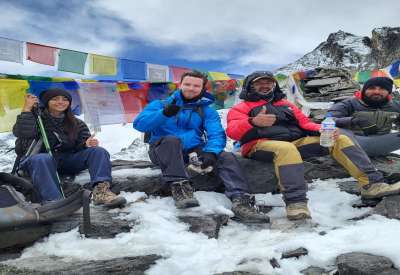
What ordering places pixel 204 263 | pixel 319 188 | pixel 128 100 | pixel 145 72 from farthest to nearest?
pixel 145 72 → pixel 128 100 → pixel 319 188 → pixel 204 263

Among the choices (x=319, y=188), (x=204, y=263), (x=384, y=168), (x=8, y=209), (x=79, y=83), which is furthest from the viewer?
(x=79, y=83)

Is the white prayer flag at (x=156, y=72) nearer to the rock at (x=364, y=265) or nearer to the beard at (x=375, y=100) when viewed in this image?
the beard at (x=375, y=100)

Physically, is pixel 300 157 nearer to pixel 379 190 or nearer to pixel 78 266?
pixel 379 190

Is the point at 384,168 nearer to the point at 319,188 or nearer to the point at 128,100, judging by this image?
the point at 319,188

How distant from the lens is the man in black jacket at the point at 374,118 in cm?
672

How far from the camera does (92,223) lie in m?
4.37

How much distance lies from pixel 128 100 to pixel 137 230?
253 inches

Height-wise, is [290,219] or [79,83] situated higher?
[79,83]

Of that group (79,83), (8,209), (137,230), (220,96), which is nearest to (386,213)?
(137,230)

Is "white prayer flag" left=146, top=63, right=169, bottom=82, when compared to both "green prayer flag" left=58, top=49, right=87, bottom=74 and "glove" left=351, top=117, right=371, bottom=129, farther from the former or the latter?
"glove" left=351, top=117, right=371, bottom=129

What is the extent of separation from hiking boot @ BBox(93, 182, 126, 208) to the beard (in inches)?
180

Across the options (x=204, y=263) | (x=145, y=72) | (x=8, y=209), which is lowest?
(x=204, y=263)

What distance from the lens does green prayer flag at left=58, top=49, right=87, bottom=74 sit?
10812mm

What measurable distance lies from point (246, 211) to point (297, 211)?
598 millimetres
